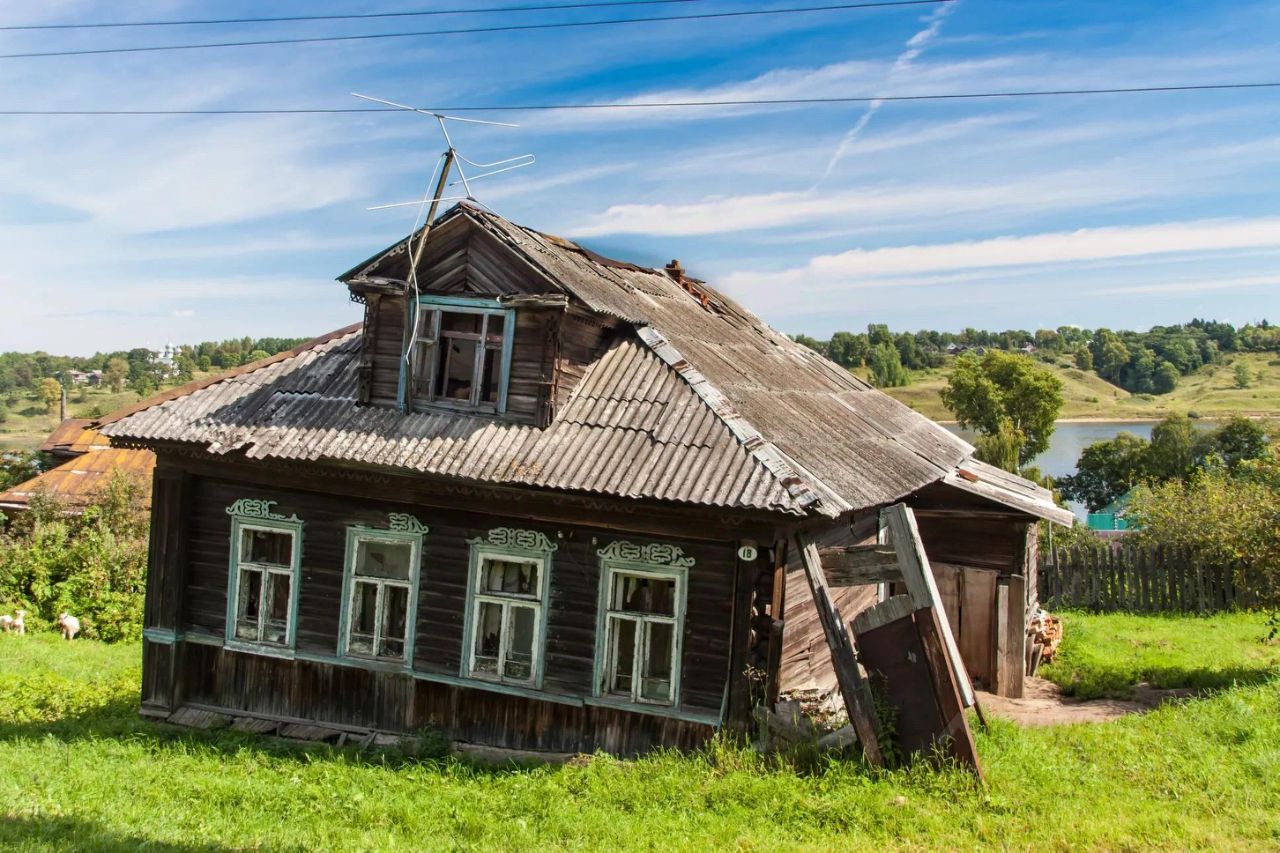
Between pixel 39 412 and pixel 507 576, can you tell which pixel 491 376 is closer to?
pixel 507 576

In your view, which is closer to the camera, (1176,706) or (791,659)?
(791,659)

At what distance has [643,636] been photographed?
9.14 metres

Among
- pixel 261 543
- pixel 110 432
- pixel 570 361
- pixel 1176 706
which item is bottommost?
pixel 1176 706

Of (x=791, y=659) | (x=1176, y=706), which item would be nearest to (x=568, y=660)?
(x=791, y=659)

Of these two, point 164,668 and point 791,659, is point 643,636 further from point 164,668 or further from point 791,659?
point 164,668

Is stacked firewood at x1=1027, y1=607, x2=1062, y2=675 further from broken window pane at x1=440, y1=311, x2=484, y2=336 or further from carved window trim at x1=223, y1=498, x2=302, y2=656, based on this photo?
carved window trim at x1=223, y1=498, x2=302, y2=656

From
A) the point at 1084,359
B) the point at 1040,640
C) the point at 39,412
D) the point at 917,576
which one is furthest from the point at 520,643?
the point at 1084,359

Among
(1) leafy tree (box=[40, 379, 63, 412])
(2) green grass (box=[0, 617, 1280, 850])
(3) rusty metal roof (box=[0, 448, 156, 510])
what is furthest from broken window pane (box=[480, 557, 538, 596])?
(1) leafy tree (box=[40, 379, 63, 412])

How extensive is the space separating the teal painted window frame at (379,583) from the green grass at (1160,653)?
26.7ft

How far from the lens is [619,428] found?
9500 mm

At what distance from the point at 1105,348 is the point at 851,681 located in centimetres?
13899

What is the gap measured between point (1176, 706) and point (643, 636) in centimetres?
576

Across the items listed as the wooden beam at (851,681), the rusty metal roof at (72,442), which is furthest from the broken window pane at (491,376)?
the rusty metal roof at (72,442)

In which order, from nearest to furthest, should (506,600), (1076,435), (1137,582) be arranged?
(506,600) → (1137,582) → (1076,435)
